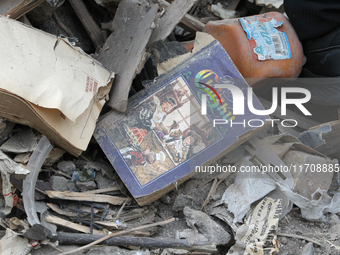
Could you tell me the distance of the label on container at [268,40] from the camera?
2.04m

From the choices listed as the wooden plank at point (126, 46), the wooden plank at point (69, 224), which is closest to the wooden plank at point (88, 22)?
the wooden plank at point (126, 46)

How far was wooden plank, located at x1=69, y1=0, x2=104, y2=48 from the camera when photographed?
2.22 m

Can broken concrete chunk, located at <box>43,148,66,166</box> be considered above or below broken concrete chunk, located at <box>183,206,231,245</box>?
above

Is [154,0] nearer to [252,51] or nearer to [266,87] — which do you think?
[252,51]

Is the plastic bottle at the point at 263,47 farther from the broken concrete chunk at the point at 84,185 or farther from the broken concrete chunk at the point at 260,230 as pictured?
the broken concrete chunk at the point at 84,185

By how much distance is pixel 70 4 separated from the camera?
2.24 metres

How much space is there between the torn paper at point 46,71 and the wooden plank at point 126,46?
0.14m

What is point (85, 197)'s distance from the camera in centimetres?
184

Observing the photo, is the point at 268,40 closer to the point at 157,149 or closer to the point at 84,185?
the point at 157,149

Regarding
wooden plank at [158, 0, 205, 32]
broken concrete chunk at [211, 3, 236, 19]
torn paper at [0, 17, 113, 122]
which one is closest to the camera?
torn paper at [0, 17, 113, 122]

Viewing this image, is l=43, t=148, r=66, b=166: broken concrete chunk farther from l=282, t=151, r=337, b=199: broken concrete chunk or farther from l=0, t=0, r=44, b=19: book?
l=282, t=151, r=337, b=199: broken concrete chunk

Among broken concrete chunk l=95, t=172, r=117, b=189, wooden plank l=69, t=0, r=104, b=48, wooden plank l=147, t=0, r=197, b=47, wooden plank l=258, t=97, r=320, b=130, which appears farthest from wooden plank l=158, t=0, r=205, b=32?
broken concrete chunk l=95, t=172, r=117, b=189

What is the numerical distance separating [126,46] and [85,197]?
3.29 ft

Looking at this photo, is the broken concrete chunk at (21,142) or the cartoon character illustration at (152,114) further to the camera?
the cartoon character illustration at (152,114)
